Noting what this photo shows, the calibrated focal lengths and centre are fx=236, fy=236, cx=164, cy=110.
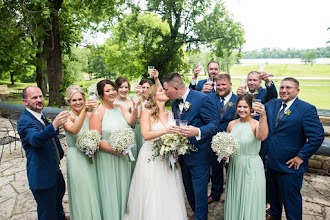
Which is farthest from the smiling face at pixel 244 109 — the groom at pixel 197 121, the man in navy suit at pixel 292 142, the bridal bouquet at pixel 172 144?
the bridal bouquet at pixel 172 144

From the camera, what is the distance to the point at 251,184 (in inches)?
133

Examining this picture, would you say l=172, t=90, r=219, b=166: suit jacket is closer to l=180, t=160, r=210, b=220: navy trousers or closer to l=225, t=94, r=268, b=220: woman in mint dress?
l=180, t=160, r=210, b=220: navy trousers

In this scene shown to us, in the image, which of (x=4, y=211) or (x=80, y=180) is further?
(x=4, y=211)

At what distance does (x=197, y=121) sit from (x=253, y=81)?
2.14 metres

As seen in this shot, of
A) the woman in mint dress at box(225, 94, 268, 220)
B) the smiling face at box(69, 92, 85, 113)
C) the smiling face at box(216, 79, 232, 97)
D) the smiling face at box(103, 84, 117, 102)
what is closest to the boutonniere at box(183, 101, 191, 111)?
the woman in mint dress at box(225, 94, 268, 220)

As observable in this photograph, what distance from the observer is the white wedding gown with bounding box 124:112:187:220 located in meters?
3.54

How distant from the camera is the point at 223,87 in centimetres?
455

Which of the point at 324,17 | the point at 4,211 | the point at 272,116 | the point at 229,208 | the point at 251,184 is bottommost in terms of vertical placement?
the point at 4,211

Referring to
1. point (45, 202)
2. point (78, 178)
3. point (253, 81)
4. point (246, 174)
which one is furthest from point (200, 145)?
point (45, 202)

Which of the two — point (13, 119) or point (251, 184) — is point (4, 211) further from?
point (251, 184)

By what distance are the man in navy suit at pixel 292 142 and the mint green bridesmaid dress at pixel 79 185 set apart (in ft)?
9.30

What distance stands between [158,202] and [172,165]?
59cm

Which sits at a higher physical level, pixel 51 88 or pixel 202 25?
pixel 202 25

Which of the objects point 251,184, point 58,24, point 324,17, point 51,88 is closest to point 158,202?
point 251,184
